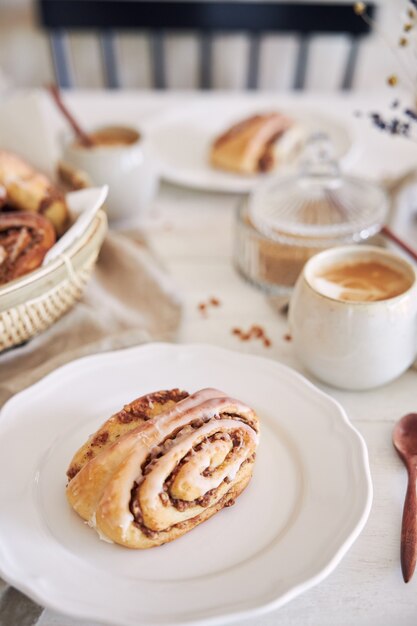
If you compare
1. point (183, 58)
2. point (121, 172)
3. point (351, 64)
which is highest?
point (121, 172)

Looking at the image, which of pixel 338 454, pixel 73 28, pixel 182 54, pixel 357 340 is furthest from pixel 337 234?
pixel 182 54

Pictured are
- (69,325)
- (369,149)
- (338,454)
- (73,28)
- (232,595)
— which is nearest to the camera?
(232,595)

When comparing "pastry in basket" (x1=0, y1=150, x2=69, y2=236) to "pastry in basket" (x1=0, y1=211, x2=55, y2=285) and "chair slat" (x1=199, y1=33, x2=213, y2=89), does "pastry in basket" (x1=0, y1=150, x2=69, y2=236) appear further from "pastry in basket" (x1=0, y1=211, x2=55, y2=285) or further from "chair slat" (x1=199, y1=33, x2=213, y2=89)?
"chair slat" (x1=199, y1=33, x2=213, y2=89)

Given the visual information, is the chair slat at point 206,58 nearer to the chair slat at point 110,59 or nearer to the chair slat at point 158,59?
the chair slat at point 158,59

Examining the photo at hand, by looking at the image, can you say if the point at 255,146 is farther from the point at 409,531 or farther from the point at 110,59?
the point at 110,59

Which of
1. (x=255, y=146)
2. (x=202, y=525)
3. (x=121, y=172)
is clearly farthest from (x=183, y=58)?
(x=202, y=525)

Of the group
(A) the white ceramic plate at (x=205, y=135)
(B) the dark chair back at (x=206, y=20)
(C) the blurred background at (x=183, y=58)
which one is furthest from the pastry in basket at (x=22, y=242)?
(C) the blurred background at (x=183, y=58)

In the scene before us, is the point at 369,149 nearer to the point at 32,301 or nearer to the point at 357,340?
the point at 357,340
